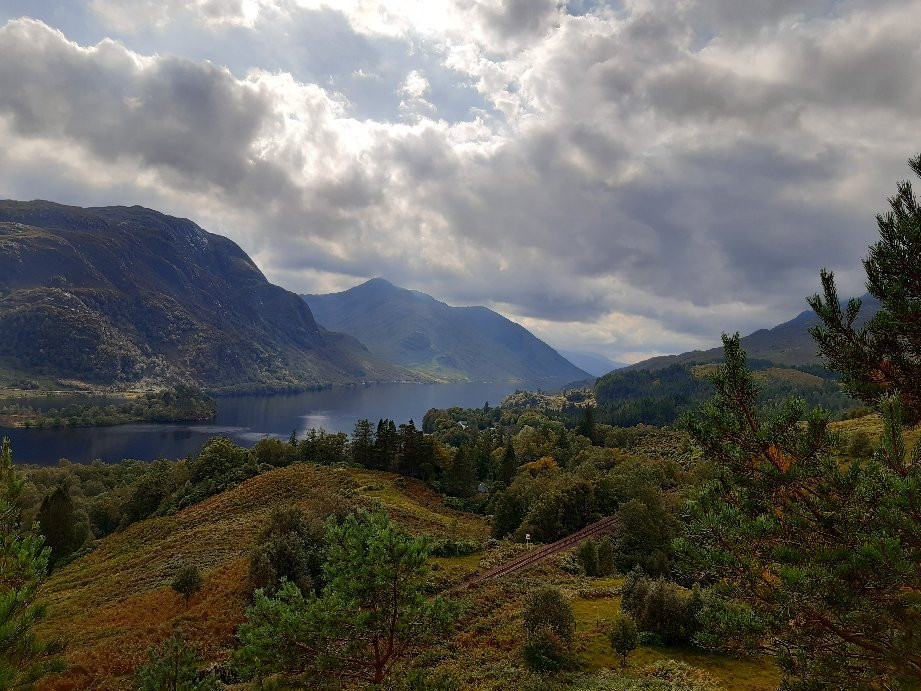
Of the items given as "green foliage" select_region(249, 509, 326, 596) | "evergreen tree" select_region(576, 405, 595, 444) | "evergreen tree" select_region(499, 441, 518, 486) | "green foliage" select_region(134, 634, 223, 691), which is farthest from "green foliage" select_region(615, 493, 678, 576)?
"evergreen tree" select_region(576, 405, 595, 444)

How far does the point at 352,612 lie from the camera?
14164mm

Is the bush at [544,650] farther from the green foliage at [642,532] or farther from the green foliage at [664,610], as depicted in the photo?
the green foliage at [642,532]

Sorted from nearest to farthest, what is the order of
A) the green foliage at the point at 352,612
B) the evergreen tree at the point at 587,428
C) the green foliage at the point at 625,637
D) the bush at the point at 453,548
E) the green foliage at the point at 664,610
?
the green foliage at the point at 352,612 < the green foliage at the point at 625,637 < the green foliage at the point at 664,610 < the bush at the point at 453,548 < the evergreen tree at the point at 587,428

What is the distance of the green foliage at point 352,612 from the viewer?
44.2 ft

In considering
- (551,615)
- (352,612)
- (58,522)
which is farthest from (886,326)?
(58,522)

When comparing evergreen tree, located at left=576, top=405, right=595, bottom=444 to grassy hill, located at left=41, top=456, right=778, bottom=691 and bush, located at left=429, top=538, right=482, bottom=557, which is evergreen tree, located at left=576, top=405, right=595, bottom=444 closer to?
grassy hill, located at left=41, top=456, right=778, bottom=691

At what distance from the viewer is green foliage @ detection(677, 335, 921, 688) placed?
30.2 ft

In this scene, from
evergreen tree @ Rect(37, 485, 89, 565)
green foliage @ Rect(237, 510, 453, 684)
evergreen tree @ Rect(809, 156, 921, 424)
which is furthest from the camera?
evergreen tree @ Rect(37, 485, 89, 565)

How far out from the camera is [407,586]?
14.0 m

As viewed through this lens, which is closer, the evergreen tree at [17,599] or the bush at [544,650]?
the evergreen tree at [17,599]

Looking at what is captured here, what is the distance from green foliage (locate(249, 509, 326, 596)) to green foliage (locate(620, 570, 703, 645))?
804 inches

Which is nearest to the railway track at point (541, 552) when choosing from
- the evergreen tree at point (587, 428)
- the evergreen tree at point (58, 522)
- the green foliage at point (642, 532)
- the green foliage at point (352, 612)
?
the green foliage at point (642, 532)

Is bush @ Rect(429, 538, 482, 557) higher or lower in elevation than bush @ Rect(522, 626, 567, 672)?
lower

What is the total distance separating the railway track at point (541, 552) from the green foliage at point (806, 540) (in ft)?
109
